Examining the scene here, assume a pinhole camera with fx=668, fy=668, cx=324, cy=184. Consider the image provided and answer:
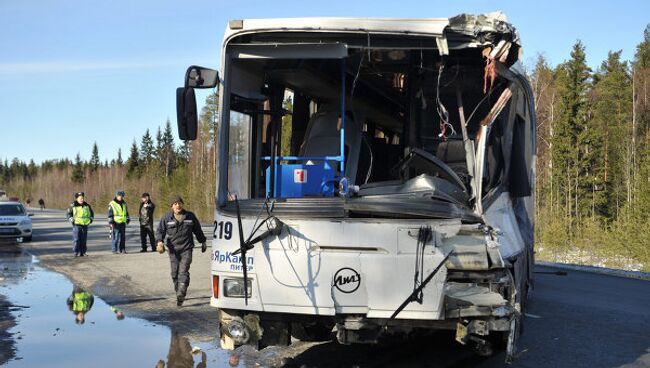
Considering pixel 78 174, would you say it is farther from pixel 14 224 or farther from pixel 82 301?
pixel 82 301

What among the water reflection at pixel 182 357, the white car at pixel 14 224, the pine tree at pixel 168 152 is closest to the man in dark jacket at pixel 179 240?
the water reflection at pixel 182 357

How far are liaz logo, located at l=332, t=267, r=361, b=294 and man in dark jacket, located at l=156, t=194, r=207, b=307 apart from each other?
524cm

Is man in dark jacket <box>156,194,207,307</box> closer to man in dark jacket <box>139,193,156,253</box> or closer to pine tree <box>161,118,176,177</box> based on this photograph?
man in dark jacket <box>139,193,156,253</box>

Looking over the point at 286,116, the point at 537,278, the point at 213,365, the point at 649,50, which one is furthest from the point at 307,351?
the point at 649,50

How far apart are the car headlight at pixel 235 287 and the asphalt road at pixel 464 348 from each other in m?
1.55

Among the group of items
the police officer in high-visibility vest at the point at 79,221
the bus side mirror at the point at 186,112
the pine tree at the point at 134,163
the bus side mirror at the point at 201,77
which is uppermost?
the pine tree at the point at 134,163

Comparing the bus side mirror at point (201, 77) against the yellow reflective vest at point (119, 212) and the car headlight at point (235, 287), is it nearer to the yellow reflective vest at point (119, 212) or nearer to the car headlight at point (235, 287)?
the car headlight at point (235, 287)

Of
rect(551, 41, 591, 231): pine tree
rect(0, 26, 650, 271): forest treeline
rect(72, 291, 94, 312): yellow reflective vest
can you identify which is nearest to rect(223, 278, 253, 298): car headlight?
rect(72, 291, 94, 312): yellow reflective vest

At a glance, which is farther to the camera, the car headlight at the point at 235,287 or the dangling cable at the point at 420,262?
the car headlight at the point at 235,287

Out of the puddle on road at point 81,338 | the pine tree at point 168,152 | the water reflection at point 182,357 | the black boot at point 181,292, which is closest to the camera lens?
the water reflection at point 182,357

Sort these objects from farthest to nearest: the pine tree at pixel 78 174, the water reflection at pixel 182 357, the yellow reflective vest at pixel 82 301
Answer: the pine tree at pixel 78 174 → the yellow reflective vest at pixel 82 301 → the water reflection at pixel 182 357

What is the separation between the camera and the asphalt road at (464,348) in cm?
704

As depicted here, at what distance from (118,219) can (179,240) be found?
30.1 ft

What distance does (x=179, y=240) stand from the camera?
32.9 ft
